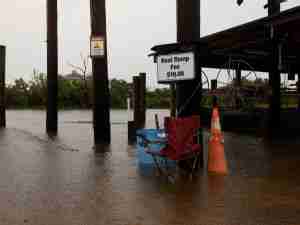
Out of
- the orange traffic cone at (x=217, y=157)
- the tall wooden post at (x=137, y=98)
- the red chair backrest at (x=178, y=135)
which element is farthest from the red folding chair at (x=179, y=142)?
the tall wooden post at (x=137, y=98)

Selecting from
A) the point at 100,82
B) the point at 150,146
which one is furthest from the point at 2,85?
the point at 150,146

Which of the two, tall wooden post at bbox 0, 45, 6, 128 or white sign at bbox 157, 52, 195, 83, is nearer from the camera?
white sign at bbox 157, 52, 195, 83

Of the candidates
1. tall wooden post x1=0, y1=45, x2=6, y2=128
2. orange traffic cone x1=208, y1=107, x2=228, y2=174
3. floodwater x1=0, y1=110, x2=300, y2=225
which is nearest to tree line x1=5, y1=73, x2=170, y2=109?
tall wooden post x1=0, y1=45, x2=6, y2=128

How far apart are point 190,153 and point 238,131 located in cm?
1094

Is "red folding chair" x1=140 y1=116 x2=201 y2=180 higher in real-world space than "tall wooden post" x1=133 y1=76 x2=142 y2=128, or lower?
lower

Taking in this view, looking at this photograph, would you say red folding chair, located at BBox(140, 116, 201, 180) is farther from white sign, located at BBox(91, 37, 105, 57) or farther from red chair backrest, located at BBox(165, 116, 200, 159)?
white sign, located at BBox(91, 37, 105, 57)

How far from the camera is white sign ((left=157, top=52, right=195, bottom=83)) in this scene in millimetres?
8703

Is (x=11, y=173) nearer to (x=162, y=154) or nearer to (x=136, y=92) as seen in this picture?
(x=162, y=154)

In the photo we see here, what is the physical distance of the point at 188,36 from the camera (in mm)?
9375

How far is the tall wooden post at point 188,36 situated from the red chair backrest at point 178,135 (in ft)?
3.56

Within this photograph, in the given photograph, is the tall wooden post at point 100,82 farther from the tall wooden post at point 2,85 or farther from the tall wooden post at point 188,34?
the tall wooden post at point 2,85

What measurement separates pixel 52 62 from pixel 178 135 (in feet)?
33.0

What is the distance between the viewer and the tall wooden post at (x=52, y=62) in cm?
1727

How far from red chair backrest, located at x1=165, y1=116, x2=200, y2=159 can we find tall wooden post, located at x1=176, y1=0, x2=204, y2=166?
1.08m
